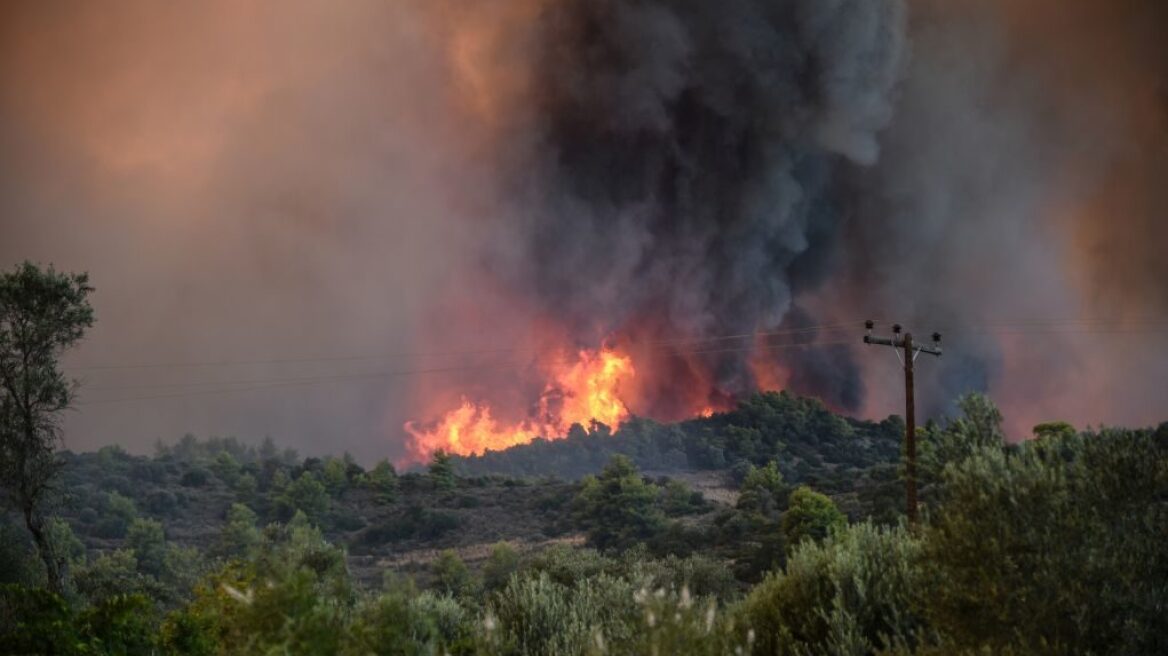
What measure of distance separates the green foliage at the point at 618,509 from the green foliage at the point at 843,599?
83.7 meters

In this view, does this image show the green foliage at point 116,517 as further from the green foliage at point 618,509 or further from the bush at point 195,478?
the green foliage at point 618,509

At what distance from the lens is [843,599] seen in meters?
19.8

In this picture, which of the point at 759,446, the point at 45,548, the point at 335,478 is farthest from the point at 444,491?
the point at 45,548

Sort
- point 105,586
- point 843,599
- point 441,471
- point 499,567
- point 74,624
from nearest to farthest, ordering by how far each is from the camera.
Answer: point 843,599 → point 74,624 → point 105,586 → point 499,567 → point 441,471

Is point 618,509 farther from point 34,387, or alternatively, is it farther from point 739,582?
point 34,387

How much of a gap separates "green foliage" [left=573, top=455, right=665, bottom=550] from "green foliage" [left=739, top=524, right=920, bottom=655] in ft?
274

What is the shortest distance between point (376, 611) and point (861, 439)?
184540mm

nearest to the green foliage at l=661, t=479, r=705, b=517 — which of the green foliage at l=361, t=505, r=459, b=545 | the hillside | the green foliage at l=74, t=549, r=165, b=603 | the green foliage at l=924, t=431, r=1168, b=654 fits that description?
the hillside

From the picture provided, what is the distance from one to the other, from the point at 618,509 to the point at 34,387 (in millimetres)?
84548

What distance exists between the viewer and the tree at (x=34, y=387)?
4203 centimetres

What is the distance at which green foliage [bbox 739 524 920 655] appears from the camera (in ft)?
60.7

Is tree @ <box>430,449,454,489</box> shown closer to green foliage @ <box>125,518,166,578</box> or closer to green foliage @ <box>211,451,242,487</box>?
green foliage @ <box>211,451,242,487</box>

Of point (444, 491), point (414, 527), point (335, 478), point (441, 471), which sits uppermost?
point (441, 471)

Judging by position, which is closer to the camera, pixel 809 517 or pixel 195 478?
pixel 809 517
